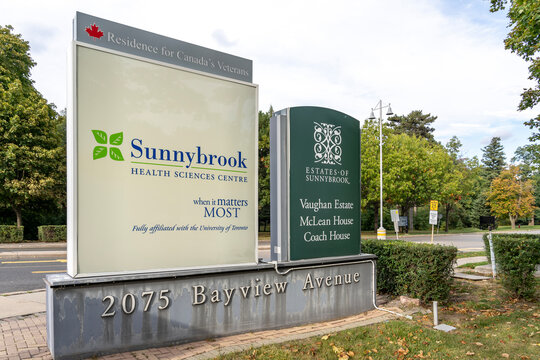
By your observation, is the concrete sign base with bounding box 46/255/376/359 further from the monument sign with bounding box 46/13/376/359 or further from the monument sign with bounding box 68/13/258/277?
the monument sign with bounding box 68/13/258/277

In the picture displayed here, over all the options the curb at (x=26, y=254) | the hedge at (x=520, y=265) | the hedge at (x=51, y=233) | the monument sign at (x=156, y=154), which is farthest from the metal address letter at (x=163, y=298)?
the hedge at (x=51, y=233)

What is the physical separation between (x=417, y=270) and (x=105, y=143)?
20.1ft

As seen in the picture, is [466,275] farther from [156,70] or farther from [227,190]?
[156,70]

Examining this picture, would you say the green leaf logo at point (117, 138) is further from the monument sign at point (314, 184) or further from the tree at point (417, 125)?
the tree at point (417, 125)

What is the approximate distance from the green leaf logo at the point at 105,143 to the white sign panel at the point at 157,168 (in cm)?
1

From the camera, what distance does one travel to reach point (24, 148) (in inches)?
867

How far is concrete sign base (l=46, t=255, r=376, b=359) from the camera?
13.7 ft

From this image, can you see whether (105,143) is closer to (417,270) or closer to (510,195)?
(417,270)

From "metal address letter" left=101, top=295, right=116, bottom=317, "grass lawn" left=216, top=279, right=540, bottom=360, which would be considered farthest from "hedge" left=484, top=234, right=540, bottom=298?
"metal address letter" left=101, top=295, right=116, bottom=317

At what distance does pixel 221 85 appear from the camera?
18.3 ft

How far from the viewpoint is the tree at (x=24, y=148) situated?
21.7 m

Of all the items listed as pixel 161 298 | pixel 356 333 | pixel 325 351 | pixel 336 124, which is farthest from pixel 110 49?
pixel 356 333

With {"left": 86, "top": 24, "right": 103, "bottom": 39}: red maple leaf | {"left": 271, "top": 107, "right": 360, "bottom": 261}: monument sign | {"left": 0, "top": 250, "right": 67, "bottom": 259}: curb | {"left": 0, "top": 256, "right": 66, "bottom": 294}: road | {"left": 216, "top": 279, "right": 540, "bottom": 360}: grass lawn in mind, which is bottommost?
{"left": 0, "top": 250, "right": 67, "bottom": 259}: curb

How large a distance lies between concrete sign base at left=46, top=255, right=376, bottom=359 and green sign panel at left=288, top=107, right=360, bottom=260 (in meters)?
0.38
